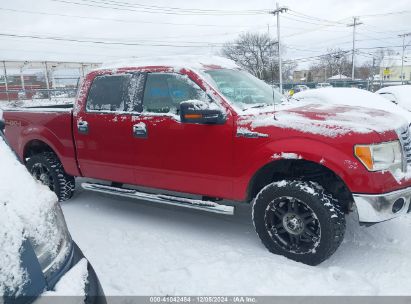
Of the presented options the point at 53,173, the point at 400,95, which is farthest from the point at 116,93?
the point at 400,95

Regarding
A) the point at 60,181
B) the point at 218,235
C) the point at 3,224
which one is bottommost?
the point at 218,235

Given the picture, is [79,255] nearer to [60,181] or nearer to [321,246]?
[321,246]

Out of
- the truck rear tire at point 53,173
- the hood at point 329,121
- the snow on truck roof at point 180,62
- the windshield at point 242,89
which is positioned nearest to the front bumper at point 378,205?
the hood at point 329,121

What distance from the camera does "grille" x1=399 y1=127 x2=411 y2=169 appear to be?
3.31 m

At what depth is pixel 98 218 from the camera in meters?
4.76

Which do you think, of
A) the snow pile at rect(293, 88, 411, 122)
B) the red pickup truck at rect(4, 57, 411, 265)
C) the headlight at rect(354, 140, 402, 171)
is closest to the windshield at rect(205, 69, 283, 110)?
the red pickup truck at rect(4, 57, 411, 265)

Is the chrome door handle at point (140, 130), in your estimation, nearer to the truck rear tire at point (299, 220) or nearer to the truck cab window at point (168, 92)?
the truck cab window at point (168, 92)

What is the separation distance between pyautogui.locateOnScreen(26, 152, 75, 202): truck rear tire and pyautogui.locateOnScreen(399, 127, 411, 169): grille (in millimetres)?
4098

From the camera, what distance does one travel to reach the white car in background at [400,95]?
9039 mm

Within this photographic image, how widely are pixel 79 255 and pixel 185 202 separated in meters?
1.93

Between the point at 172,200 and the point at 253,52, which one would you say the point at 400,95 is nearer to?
the point at 172,200

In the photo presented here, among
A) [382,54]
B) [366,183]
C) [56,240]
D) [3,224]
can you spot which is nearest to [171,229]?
[366,183]

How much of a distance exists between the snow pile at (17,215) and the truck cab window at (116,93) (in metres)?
2.22

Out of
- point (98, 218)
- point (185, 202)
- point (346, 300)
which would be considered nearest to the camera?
point (346, 300)
